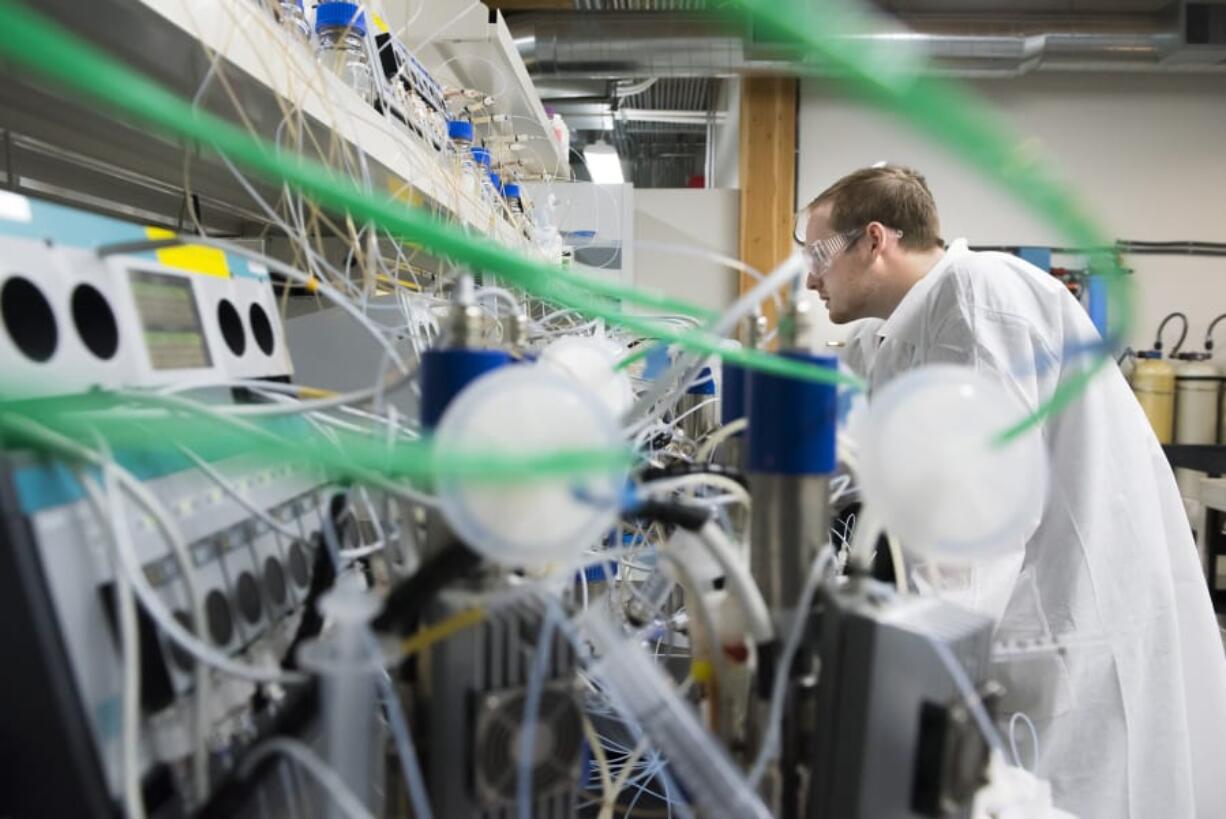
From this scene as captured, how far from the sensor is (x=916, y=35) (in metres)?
3.78

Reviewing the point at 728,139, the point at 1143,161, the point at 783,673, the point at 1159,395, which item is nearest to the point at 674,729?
the point at 783,673

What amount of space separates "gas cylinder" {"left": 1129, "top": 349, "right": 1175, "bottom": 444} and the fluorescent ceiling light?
3190mm

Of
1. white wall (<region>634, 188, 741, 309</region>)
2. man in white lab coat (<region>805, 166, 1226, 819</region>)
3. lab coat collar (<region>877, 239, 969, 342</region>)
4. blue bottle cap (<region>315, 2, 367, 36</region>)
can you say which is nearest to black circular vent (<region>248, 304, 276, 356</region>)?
blue bottle cap (<region>315, 2, 367, 36</region>)

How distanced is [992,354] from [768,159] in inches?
136

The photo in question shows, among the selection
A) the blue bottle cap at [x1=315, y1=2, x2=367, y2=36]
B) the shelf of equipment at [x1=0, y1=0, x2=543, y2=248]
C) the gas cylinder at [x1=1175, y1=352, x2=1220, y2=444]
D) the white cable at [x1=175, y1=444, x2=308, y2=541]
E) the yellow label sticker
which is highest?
the blue bottle cap at [x1=315, y1=2, x2=367, y2=36]

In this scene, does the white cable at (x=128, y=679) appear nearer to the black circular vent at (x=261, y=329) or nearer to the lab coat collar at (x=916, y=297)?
the black circular vent at (x=261, y=329)

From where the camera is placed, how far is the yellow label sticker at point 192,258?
1.80ft

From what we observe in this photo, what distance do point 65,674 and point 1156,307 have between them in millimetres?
5497

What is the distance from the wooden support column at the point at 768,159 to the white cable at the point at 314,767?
436 centimetres

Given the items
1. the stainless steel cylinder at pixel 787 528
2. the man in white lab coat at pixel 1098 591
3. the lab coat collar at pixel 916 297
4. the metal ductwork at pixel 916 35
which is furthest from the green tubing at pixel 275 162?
the metal ductwork at pixel 916 35

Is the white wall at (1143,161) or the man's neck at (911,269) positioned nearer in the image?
the man's neck at (911,269)

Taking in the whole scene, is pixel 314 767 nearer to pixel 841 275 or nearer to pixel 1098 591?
pixel 1098 591

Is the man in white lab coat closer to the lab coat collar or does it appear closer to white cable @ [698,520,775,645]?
the lab coat collar

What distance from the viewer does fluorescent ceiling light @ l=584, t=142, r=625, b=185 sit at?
473 centimetres
